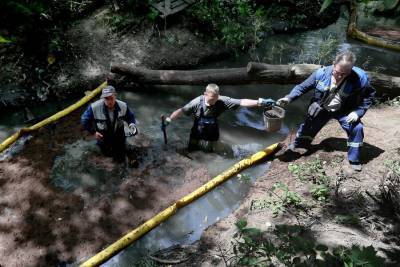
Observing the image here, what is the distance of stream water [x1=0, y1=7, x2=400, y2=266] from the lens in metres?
5.70

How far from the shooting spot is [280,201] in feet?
18.4

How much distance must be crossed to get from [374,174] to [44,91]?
7534 mm

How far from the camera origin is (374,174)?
19.3 ft

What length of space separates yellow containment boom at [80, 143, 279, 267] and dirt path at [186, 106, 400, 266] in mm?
371

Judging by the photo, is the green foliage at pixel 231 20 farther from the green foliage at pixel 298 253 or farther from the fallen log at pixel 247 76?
the green foliage at pixel 298 253

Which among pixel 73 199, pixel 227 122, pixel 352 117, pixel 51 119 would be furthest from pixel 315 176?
pixel 51 119

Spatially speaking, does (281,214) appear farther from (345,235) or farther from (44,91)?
(44,91)

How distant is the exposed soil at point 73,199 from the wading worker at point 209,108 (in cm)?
75

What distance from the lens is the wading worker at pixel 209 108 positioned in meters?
6.13

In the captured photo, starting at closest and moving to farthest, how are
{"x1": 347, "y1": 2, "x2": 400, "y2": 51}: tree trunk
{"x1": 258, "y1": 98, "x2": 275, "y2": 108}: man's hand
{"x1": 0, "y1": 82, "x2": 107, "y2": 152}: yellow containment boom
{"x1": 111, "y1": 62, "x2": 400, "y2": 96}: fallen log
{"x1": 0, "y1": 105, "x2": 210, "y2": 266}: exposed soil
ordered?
{"x1": 0, "y1": 105, "x2": 210, "y2": 266}: exposed soil, {"x1": 258, "y1": 98, "x2": 275, "y2": 108}: man's hand, {"x1": 0, "y1": 82, "x2": 107, "y2": 152}: yellow containment boom, {"x1": 111, "y1": 62, "x2": 400, "y2": 96}: fallen log, {"x1": 347, "y1": 2, "x2": 400, "y2": 51}: tree trunk

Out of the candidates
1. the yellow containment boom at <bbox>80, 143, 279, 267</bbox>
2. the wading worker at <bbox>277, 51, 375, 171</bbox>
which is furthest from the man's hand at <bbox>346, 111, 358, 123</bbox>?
the yellow containment boom at <bbox>80, 143, 279, 267</bbox>

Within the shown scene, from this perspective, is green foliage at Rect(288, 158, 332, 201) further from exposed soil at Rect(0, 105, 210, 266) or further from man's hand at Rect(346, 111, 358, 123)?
exposed soil at Rect(0, 105, 210, 266)

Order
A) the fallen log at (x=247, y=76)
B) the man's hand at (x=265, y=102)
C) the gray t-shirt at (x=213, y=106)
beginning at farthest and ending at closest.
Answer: the fallen log at (x=247, y=76) → the gray t-shirt at (x=213, y=106) → the man's hand at (x=265, y=102)

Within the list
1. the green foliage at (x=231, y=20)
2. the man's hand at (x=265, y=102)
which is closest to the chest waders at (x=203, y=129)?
the man's hand at (x=265, y=102)
